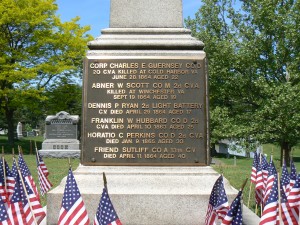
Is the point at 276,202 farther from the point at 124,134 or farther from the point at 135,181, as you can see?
the point at 124,134

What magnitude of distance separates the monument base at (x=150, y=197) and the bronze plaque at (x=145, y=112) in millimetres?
402

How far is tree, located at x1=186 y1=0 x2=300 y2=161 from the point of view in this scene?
2511 centimetres

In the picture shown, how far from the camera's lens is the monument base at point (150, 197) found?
668 cm

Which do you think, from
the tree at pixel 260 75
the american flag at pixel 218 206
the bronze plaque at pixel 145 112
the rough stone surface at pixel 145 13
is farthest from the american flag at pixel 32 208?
the tree at pixel 260 75

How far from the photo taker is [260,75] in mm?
27438

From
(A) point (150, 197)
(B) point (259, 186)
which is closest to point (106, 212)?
(A) point (150, 197)

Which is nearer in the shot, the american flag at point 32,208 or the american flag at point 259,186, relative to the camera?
Result: the american flag at point 32,208

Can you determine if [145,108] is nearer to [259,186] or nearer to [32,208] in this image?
[32,208]

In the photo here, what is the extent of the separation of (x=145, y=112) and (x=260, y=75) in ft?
69.7

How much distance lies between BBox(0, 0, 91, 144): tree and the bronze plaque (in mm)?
29312

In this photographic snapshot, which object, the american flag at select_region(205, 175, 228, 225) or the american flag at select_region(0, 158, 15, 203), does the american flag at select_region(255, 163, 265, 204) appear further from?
the american flag at select_region(0, 158, 15, 203)

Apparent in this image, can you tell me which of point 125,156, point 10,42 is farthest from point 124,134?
point 10,42

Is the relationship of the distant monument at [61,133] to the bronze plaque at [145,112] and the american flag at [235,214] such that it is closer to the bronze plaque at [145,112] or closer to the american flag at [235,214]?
the bronze plaque at [145,112]

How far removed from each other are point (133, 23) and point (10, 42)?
33027 mm
